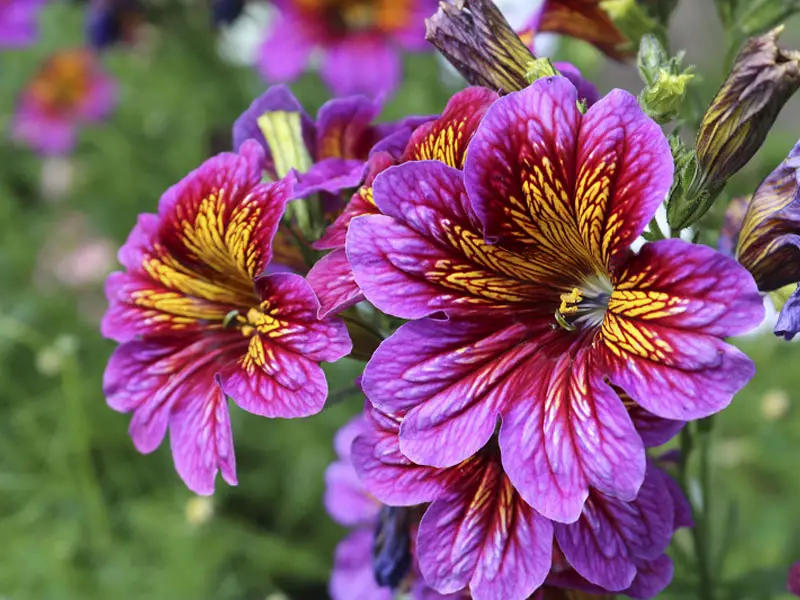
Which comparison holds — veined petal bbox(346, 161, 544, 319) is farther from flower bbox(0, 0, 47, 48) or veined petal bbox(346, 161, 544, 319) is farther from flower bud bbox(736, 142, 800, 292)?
flower bbox(0, 0, 47, 48)

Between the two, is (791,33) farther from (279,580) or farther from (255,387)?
(255,387)

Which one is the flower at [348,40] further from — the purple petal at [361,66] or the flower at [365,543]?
the flower at [365,543]

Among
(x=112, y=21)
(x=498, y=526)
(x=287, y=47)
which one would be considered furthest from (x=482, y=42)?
(x=112, y=21)

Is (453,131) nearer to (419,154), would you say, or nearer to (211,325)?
(419,154)

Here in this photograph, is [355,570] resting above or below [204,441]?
below

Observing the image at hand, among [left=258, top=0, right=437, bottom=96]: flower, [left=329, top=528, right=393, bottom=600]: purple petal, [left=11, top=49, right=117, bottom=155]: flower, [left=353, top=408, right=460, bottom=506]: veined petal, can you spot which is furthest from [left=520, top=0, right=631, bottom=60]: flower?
[left=11, top=49, right=117, bottom=155]: flower

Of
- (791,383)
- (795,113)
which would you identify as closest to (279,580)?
(791,383)
